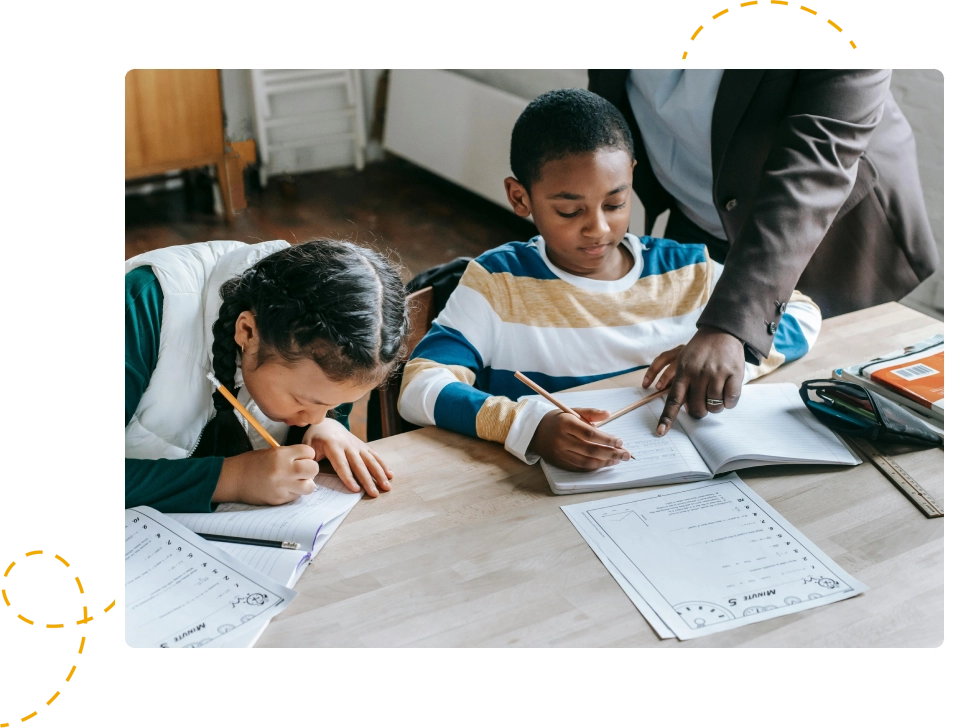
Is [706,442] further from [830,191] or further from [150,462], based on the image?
[150,462]

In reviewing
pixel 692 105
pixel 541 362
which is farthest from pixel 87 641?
pixel 692 105

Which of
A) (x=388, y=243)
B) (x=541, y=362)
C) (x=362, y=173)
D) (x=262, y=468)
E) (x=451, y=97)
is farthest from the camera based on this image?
(x=362, y=173)

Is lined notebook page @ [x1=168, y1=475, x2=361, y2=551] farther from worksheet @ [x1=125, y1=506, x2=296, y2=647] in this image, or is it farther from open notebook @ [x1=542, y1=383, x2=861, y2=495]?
open notebook @ [x1=542, y1=383, x2=861, y2=495]

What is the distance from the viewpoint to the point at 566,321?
158 centimetres

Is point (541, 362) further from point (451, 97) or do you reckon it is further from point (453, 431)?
point (451, 97)

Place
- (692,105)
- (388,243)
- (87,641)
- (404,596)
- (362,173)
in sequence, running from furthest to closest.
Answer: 1. (362,173)
2. (388,243)
3. (692,105)
4. (404,596)
5. (87,641)

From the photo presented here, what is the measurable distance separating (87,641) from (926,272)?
5.80ft

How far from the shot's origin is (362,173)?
15.5ft

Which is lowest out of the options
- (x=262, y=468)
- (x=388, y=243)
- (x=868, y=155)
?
(x=388, y=243)

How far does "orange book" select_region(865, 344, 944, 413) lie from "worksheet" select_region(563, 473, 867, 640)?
0.42 m

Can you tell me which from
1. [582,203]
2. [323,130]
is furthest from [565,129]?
[323,130]

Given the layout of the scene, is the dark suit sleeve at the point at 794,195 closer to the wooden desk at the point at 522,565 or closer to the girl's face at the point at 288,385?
the wooden desk at the point at 522,565

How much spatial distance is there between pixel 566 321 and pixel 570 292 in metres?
0.06

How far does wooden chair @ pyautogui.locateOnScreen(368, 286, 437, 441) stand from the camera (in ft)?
4.91
